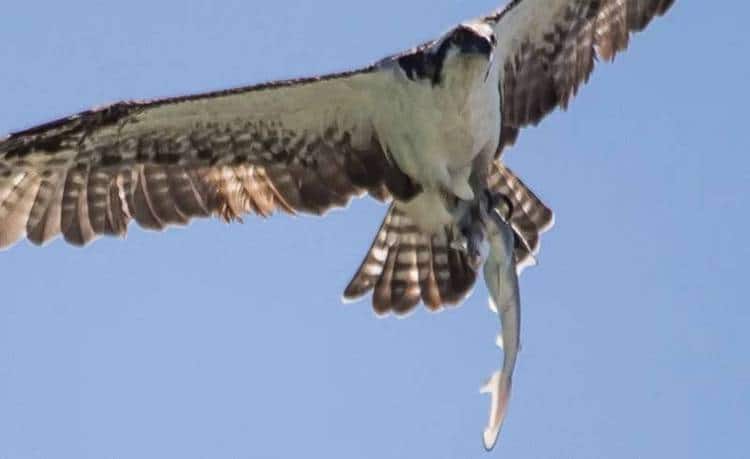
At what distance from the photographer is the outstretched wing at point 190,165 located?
12.3 m

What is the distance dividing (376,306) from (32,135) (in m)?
2.58

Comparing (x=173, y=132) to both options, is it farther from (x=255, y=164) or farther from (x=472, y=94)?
(x=472, y=94)

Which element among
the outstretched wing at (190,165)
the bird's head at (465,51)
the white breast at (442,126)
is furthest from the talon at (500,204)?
the bird's head at (465,51)

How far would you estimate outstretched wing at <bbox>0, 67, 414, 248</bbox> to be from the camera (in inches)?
486

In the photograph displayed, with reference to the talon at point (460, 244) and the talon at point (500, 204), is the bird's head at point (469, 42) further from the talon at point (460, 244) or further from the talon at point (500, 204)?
the talon at point (460, 244)

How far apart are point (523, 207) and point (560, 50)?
113 cm

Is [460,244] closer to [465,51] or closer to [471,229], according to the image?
[471,229]

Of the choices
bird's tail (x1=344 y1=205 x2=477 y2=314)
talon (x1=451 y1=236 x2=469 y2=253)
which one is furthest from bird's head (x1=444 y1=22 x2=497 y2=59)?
bird's tail (x1=344 y1=205 x2=477 y2=314)

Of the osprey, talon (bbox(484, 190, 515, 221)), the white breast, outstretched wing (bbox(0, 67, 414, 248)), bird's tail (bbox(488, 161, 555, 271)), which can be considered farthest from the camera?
bird's tail (bbox(488, 161, 555, 271))

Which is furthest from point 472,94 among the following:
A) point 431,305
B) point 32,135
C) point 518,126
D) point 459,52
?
point 32,135

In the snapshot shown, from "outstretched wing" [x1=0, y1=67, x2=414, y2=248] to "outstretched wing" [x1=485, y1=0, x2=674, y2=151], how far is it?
948 millimetres

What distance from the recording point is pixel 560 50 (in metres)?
12.7

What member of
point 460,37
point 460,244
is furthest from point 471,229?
point 460,37

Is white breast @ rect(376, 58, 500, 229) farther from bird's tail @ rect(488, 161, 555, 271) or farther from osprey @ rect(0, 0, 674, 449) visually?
bird's tail @ rect(488, 161, 555, 271)
